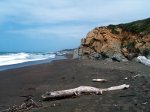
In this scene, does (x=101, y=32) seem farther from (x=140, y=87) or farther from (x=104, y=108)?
(x=104, y=108)

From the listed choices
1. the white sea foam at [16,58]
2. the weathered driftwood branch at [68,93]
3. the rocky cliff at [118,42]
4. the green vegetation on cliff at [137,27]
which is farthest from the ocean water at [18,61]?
the weathered driftwood branch at [68,93]

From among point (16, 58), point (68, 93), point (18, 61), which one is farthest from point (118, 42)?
point (68, 93)

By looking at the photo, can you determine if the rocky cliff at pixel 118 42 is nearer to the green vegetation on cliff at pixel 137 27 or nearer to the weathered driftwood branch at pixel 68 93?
the green vegetation on cliff at pixel 137 27

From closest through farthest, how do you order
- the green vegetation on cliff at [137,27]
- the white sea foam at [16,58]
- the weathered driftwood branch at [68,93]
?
the weathered driftwood branch at [68,93]
the green vegetation on cliff at [137,27]
the white sea foam at [16,58]

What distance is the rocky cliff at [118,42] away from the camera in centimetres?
3650

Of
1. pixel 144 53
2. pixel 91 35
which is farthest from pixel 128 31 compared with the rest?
pixel 144 53

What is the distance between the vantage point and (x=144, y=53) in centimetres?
3438

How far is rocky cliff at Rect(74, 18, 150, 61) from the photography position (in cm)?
3650

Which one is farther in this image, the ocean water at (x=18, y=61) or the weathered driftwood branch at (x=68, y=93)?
the ocean water at (x=18, y=61)

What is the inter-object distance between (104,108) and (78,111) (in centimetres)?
91

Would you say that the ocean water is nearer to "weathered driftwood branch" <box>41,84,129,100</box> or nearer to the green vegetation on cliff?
the green vegetation on cliff

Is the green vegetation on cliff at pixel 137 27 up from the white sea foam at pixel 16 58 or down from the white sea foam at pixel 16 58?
up

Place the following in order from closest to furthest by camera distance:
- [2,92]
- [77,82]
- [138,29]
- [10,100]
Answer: [10,100], [2,92], [77,82], [138,29]

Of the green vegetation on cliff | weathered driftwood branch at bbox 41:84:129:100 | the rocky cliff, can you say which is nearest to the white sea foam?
the rocky cliff
